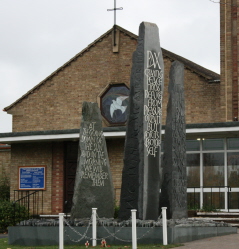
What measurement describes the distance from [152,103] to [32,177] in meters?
13.1

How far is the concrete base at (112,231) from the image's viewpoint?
1465cm

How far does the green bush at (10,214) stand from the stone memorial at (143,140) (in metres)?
8.02

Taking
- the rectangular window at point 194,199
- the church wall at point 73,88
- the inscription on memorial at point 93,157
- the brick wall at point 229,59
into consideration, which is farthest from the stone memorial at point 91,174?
the church wall at point 73,88

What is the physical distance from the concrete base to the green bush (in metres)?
6.55

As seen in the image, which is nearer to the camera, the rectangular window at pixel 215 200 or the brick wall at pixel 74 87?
the rectangular window at pixel 215 200

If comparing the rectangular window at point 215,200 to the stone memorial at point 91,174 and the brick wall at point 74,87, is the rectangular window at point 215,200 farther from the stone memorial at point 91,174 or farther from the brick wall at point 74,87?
the stone memorial at point 91,174

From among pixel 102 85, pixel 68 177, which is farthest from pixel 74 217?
pixel 102 85

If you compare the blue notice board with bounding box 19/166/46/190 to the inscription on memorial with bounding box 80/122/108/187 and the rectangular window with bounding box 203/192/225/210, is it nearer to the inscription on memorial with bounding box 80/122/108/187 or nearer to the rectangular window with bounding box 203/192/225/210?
the rectangular window with bounding box 203/192/225/210

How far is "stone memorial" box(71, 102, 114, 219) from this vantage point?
17125 millimetres

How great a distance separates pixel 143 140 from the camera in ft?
51.0

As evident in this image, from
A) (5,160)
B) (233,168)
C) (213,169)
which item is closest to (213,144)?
(213,169)

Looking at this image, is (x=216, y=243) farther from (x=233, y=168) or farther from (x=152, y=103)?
(x=233, y=168)

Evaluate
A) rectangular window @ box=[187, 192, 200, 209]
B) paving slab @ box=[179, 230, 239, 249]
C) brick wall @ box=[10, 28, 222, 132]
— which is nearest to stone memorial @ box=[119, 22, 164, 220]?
paving slab @ box=[179, 230, 239, 249]

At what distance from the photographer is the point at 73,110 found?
2919 centimetres
